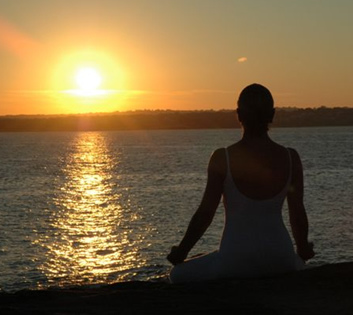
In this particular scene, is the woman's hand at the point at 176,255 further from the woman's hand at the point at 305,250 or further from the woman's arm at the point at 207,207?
the woman's hand at the point at 305,250

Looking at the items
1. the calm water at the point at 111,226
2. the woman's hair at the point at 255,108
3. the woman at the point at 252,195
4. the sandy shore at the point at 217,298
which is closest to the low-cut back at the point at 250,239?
the woman at the point at 252,195

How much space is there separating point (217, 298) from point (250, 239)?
527mm

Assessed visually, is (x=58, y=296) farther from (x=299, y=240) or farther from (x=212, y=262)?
(x=299, y=240)

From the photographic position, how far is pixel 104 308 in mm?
5637

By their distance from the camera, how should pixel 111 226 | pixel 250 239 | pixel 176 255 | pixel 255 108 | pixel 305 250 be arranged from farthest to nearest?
pixel 111 226 < pixel 305 250 < pixel 176 255 < pixel 250 239 < pixel 255 108

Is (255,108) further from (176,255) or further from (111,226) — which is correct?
(111,226)

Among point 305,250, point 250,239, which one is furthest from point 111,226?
point 250,239

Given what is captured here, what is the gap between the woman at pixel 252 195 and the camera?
18.7 ft

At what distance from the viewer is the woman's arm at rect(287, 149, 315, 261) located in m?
5.86

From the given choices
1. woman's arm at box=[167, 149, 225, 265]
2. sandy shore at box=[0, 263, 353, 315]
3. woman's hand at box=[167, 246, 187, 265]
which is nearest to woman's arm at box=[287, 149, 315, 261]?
sandy shore at box=[0, 263, 353, 315]

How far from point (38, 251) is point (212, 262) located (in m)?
19.2

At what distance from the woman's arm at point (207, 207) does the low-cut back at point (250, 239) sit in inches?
2.4

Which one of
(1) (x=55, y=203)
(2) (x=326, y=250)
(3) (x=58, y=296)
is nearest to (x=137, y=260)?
(2) (x=326, y=250)

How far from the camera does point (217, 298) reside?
18.7 ft
